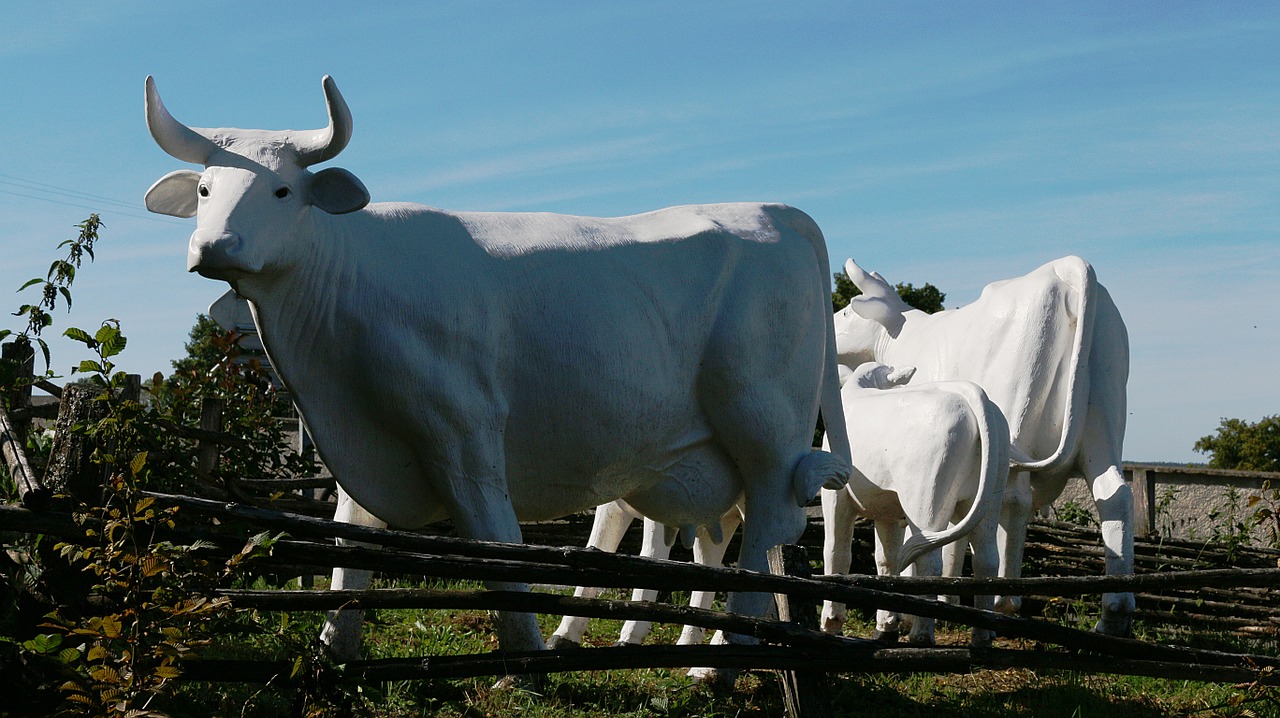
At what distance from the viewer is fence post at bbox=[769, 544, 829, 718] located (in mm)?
4043

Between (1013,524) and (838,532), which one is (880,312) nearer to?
(1013,524)

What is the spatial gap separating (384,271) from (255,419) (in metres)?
3.50

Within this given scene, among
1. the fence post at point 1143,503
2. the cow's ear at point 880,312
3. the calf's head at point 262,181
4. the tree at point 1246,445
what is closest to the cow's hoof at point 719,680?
the calf's head at point 262,181

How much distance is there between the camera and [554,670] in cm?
412

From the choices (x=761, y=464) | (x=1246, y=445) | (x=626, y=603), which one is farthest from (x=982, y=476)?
(x=1246, y=445)

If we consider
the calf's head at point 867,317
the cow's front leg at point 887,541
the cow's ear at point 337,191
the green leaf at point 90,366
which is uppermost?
the calf's head at point 867,317

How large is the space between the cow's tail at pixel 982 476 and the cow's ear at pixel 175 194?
11.2 ft

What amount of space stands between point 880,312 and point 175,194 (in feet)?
18.2

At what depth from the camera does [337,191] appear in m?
4.14

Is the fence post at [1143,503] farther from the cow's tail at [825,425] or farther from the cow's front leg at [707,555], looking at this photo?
the cow's tail at [825,425]

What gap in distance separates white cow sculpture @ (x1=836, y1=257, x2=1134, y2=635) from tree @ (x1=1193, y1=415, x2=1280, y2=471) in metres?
10.8

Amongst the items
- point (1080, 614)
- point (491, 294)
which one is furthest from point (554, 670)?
point (1080, 614)

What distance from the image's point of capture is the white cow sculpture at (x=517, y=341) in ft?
13.6

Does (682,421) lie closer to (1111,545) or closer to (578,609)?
(578,609)
